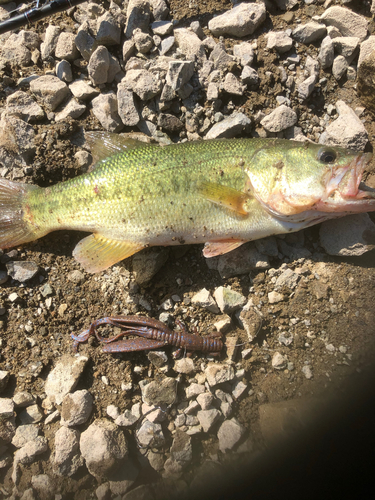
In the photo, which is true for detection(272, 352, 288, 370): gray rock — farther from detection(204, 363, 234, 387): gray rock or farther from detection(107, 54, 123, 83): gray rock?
detection(107, 54, 123, 83): gray rock

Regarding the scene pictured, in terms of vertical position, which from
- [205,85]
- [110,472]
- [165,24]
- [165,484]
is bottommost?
[165,484]

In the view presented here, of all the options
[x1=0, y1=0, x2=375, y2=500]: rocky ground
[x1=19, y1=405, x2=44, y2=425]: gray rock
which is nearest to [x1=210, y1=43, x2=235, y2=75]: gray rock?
[x1=0, y1=0, x2=375, y2=500]: rocky ground

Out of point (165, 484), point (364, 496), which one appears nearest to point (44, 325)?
point (165, 484)

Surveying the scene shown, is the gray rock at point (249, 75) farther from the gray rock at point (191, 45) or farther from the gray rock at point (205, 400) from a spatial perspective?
the gray rock at point (205, 400)

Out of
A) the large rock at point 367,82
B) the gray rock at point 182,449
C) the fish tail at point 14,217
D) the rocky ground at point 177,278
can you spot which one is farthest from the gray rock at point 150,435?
the large rock at point 367,82

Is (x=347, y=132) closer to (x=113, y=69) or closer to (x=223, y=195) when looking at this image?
(x=223, y=195)

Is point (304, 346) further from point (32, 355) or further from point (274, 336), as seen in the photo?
point (32, 355)
